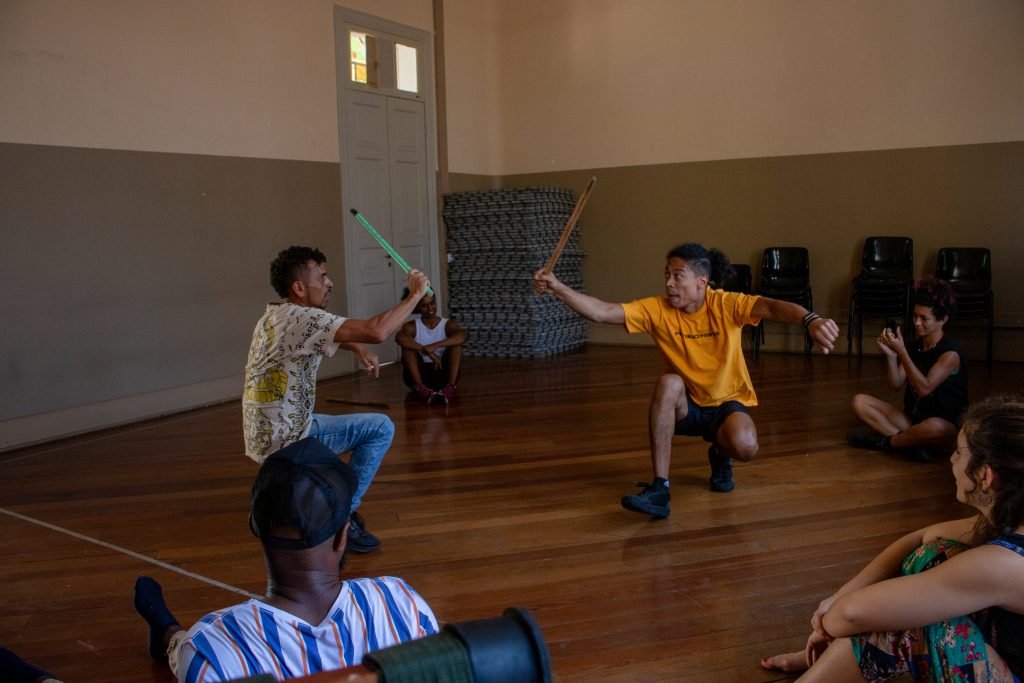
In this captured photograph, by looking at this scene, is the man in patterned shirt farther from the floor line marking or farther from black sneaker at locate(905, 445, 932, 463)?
black sneaker at locate(905, 445, 932, 463)

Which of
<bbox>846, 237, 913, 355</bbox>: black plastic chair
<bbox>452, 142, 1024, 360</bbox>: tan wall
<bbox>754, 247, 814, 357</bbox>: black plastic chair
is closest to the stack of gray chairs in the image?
<bbox>452, 142, 1024, 360</bbox>: tan wall

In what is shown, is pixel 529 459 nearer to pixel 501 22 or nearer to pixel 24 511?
pixel 24 511

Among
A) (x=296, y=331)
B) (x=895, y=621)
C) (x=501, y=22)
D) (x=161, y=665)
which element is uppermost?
(x=501, y=22)

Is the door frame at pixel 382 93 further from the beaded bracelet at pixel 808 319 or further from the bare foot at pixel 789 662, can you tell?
the bare foot at pixel 789 662

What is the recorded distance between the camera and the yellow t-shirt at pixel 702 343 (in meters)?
3.94

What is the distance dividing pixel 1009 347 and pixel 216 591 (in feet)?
23.1

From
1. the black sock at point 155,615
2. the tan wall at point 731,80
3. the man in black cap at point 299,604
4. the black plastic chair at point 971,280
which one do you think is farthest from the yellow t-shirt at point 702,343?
the tan wall at point 731,80

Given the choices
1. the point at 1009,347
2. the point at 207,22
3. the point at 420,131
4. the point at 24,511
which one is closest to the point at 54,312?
the point at 24,511

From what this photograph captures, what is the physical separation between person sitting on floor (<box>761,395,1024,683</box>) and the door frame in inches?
256

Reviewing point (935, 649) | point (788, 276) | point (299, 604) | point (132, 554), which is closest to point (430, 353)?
point (132, 554)

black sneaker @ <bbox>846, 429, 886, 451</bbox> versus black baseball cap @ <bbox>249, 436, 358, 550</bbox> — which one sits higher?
black baseball cap @ <bbox>249, 436, 358, 550</bbox>

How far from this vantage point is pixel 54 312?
5.53 metres

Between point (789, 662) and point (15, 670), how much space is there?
6.77 ft

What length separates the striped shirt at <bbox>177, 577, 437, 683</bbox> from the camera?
125 cm
